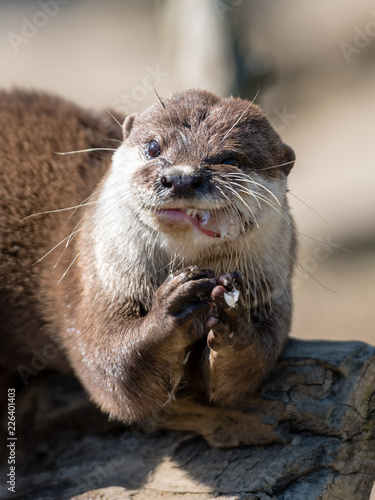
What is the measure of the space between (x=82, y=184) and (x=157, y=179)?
1.09m

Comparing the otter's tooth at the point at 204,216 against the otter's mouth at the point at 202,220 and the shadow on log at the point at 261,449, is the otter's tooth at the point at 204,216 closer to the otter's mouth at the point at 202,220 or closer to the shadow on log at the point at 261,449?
the otter's mouth at the point at 202,220

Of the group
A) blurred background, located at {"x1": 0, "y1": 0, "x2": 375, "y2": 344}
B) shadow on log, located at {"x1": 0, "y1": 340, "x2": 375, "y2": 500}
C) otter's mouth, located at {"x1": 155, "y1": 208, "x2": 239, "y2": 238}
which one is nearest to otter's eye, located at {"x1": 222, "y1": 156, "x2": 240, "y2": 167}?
otter's mouth, located at {"x1": 155, "y1": 208, "x2": 239, "y2": 238}

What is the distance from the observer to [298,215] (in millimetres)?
6973

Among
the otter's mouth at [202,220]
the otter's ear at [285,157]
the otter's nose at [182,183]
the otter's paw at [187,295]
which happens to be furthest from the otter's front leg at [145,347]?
the otter's ear at [285,157]

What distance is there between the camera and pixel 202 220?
209 centimetres

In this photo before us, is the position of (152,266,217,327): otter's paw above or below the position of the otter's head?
below

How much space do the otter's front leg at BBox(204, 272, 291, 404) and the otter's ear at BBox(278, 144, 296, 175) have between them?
469 millimetres

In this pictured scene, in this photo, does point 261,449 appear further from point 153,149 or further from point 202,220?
point 153,149

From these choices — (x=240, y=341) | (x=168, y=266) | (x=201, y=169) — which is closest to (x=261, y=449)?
(x=240, y=341)

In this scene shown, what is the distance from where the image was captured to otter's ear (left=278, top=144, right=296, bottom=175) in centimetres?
254

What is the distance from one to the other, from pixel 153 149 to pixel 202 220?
39 cm

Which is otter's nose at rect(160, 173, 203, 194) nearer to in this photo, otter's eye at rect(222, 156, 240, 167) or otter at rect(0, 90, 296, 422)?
otter at rect(0, 90, 296, 422)

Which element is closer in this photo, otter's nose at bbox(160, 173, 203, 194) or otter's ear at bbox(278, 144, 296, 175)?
otter's nose at bbox(160, 173, 203, 194)

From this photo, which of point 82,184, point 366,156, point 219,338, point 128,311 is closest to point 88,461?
point 128,311
